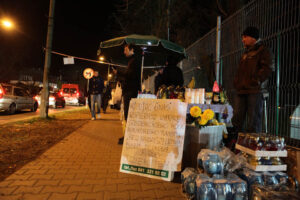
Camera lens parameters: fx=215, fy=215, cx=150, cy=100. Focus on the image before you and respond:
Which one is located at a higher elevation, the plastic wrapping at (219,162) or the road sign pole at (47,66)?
the road sign pole at (47,66)

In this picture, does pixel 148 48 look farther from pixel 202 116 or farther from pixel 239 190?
pixel 239 190

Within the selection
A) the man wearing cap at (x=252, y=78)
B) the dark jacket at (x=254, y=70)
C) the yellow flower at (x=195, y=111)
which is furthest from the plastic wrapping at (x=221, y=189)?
the dark jacket at (x=254, y=70)

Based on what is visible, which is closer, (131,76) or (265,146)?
(265,146)

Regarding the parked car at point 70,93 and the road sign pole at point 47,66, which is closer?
the road sign pole at point 47,66

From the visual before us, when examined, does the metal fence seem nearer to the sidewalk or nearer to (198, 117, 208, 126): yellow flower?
(198, 117, 208, 126): yellow flower

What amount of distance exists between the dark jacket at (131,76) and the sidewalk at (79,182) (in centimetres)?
156

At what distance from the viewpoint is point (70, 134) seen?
6.42m

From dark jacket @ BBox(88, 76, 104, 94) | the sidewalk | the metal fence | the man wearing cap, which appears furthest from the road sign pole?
the man wearing cap

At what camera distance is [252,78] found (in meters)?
3.39

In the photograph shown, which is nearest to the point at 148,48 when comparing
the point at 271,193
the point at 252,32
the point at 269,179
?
the point at 252,32

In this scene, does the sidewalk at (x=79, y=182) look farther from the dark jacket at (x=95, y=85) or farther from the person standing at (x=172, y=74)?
the dark jacket at (x=95, y=85)

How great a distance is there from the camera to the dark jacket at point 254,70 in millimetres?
3232

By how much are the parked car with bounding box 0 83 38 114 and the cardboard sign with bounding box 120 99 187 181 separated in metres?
10.9

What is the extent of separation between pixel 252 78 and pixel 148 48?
15.4ft
